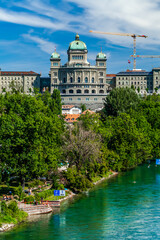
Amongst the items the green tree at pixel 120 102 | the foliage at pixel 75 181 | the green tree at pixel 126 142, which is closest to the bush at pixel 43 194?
the foliage at pixel 75 181

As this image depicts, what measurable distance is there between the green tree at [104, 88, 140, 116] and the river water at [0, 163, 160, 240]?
51.4 meters

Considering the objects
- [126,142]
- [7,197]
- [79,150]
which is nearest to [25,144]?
[7,197]

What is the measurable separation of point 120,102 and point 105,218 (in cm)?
7163

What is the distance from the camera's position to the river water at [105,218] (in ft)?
142

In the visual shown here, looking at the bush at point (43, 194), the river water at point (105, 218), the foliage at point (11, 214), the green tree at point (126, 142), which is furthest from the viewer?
the green tree at point (126, 142)

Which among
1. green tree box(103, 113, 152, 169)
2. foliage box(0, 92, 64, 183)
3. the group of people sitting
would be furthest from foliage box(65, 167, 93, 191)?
green tree box(103, 113, 152, 169)

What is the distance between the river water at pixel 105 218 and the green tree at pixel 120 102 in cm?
5142

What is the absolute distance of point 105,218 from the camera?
4966 centimetres

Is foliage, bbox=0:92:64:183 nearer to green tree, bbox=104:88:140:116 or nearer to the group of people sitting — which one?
the group of people sitting

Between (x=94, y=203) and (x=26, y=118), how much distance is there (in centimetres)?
1466

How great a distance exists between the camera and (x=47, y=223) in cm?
4706

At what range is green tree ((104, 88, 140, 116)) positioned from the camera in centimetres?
11831

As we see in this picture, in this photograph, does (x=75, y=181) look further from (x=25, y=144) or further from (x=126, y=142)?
(x=126, y=142)

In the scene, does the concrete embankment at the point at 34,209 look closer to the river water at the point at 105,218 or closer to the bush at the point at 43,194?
the bush at the point at 43,194
